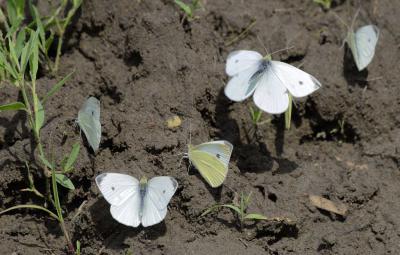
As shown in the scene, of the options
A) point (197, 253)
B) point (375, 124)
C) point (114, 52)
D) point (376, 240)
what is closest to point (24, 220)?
point (197, 253)

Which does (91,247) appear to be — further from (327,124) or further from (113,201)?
(327,124)

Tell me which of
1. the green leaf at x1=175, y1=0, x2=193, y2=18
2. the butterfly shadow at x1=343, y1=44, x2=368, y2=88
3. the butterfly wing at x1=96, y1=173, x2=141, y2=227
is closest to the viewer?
the butterfly wing at x1=96, y1=173, x2=141, y2=227

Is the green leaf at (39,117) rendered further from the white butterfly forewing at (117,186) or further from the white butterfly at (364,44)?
the white butterfly at (364,44)

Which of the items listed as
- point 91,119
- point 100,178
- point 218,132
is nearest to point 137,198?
point 100,178

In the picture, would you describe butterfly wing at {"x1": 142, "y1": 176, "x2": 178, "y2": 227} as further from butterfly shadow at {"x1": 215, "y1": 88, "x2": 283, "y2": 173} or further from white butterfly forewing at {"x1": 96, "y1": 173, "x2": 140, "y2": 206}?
butterfly shadow at {"x1": 215, "y1": 88, "x2": 283, "y2": 173}

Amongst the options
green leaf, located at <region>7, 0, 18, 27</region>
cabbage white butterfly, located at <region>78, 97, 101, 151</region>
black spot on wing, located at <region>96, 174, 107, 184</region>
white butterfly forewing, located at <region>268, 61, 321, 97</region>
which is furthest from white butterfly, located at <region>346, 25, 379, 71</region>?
green leaf, located at <region>7, 0, 18, 27</region>

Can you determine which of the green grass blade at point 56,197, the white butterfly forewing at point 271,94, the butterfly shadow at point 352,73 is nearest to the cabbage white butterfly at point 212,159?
the white butterfly forewing at point 271,94

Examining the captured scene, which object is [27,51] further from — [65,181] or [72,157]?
[65,181]
